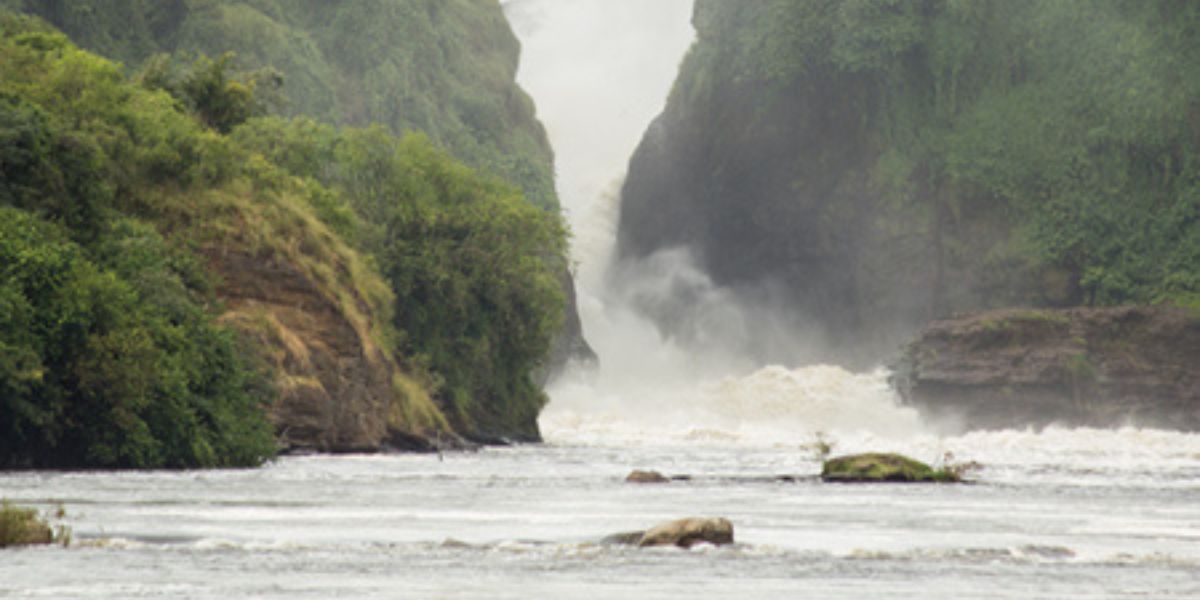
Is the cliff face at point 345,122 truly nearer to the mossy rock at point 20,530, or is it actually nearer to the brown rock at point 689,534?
the mossy rock at point 20,530

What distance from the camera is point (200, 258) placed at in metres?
54.2

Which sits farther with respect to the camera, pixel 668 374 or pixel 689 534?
pixel 668 374

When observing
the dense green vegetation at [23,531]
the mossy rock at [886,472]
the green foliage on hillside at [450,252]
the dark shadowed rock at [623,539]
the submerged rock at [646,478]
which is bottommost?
the dense green vegetation at [23,531]

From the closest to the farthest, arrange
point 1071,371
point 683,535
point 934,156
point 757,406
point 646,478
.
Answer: point 683,535, point 646,478, point 1071,371, point 757,406, point 934,156

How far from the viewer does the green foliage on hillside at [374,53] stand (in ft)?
417

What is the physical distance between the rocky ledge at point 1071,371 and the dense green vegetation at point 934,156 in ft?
46.5

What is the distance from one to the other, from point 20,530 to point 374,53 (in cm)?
13640

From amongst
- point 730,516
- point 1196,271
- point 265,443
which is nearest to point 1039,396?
point 1196,271

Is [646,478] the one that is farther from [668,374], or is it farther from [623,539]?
[668,374]

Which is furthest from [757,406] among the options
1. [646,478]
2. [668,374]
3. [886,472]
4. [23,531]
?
[23,531]

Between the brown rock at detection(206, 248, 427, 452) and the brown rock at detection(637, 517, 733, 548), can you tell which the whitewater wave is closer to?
the brown rock at detection(206, 248, 427, 452)

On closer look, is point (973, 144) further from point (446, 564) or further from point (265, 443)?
point (446, 564)

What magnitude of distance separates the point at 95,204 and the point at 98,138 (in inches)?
202

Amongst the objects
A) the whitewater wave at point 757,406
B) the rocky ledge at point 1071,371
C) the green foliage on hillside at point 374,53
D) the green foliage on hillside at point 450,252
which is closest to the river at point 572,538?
the green foliage on hillside at point 450,252
